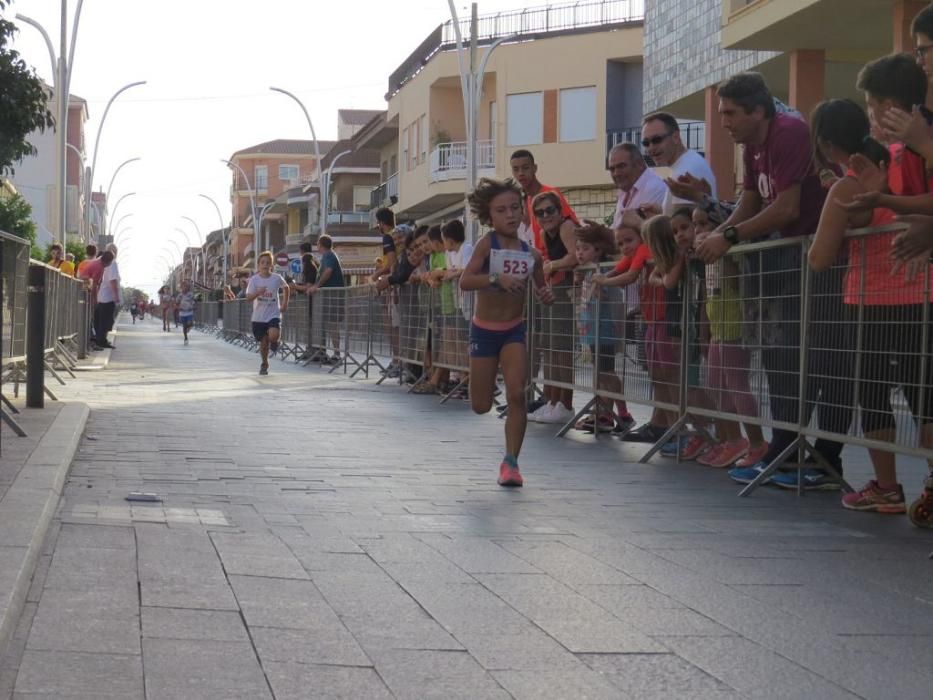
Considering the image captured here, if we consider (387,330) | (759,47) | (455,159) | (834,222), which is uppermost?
(455,159)

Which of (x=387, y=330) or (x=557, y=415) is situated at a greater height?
(x=387, y=330)

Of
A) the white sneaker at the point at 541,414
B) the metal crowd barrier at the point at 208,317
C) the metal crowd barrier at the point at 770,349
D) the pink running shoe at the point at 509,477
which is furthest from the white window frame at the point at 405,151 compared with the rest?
the pink running shoe at the point at 509,477

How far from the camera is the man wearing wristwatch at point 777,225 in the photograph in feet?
26.8

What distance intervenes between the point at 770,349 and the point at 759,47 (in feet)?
56.3

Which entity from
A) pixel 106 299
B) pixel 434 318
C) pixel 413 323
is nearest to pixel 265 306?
pixel 106 299

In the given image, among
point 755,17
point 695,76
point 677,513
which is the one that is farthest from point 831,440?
point 695,76

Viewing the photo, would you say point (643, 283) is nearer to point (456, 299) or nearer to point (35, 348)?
point (35, 348)

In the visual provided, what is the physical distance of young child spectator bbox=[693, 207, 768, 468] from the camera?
8844 mm

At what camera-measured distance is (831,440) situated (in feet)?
25.7

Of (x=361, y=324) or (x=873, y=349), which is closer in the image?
(x=873, y=349)

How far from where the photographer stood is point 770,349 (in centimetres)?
840

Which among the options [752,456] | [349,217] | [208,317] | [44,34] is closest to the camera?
[752,456]

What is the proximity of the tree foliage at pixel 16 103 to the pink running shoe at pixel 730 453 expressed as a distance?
16569 millimetres

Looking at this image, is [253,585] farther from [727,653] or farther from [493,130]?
[493,130]
